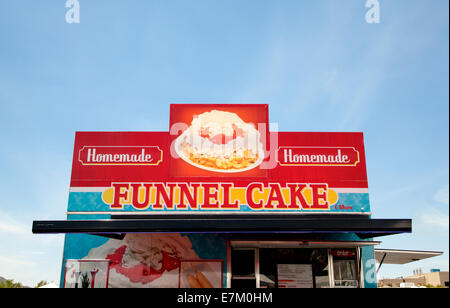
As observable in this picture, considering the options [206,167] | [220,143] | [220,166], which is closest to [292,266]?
[220,166]

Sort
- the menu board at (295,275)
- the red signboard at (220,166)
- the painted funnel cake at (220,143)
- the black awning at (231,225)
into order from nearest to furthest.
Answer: the black awning at (231,225) → the menu board at (295,275) → the red signboard at (220,166) → the painted funnel cake at (220,143)

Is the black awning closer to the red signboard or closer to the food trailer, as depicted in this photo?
the food trailer

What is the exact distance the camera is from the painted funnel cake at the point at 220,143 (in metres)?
16.3

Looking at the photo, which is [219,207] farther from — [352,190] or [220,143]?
[352,190]

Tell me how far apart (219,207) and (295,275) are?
3684 mm

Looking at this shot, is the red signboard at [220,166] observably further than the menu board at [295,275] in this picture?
Yes

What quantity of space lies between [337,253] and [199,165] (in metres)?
6.22

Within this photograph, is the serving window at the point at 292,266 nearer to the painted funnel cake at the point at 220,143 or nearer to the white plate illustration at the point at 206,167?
the white plate illustration at the point at 206,167

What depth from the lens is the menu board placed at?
14289 mm

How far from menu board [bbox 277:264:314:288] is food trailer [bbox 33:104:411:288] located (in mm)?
35

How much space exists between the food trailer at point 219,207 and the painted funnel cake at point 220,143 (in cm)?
4

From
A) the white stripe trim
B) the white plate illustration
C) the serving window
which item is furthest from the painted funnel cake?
the serving window

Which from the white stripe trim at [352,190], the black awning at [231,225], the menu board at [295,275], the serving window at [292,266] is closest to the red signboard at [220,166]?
the white stripe trim at [352,190]
